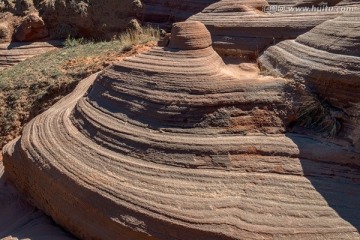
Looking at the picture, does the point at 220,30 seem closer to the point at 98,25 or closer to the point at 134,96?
the point at 134,96

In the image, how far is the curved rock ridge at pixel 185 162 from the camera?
3322 millimetres

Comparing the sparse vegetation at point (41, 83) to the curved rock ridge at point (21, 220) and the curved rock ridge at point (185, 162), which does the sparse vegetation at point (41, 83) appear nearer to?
the curved rock ridge at point (21, 220)

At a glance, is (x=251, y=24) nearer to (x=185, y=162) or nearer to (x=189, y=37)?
(x=189, y=37)

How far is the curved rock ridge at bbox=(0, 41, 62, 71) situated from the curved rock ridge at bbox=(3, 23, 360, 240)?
5.93 metres

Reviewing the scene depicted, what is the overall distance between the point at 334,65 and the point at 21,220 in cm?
356

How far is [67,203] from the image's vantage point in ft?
14.0

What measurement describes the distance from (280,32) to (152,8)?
21.4ft

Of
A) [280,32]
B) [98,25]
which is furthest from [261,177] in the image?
[98,25]

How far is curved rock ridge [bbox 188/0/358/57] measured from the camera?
5.45m

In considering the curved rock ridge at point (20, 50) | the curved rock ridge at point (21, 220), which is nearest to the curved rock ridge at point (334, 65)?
the curved rock ridge at point (21, 220)

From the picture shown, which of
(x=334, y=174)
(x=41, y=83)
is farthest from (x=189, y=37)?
(x=41, y=83)

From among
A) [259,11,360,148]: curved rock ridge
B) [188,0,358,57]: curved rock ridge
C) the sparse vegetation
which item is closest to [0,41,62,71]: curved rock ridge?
the sparse vegetation

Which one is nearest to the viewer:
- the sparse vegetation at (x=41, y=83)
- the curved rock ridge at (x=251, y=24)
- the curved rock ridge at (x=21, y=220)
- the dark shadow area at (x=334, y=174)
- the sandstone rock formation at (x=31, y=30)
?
the dark shadow area at (x=334, y=174)

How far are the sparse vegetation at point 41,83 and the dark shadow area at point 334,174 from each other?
4755 mm
